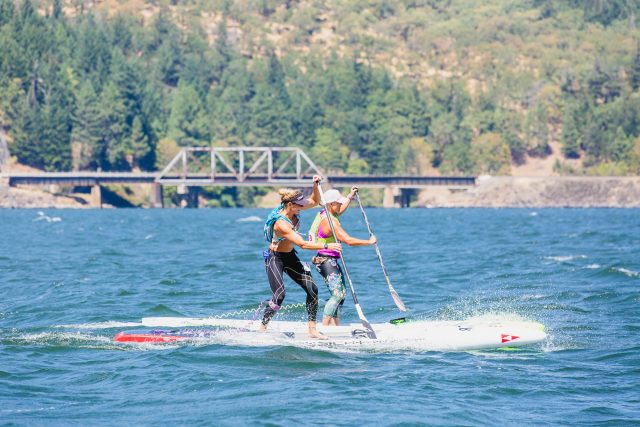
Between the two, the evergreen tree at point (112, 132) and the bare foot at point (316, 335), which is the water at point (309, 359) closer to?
the bare foot at point (316, 335)

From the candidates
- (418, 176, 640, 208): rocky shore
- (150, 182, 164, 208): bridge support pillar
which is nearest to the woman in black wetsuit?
(150, 182, 164, 208): bridge support pillar

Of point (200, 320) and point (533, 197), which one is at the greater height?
point (200, 320)

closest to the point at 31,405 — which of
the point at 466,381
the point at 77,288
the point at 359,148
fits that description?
→ the point at 466,381

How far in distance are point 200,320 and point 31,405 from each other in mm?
7608

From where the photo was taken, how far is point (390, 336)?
2375cm

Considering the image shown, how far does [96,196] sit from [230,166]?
81.8ft

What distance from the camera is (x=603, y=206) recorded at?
575ft

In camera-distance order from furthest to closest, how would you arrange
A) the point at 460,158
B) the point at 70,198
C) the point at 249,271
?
the point at 460,158 < the point at 70,198 < the point at 249,271

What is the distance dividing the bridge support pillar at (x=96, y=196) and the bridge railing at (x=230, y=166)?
820 centimetres

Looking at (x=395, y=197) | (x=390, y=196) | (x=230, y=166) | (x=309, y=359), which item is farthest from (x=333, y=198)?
(x=230, y=166)

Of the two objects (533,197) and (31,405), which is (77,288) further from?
(533,197)

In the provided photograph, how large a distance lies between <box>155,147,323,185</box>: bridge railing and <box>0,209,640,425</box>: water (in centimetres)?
11988

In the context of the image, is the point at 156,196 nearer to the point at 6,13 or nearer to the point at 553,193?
the point at 6,13

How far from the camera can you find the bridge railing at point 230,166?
164 meters
